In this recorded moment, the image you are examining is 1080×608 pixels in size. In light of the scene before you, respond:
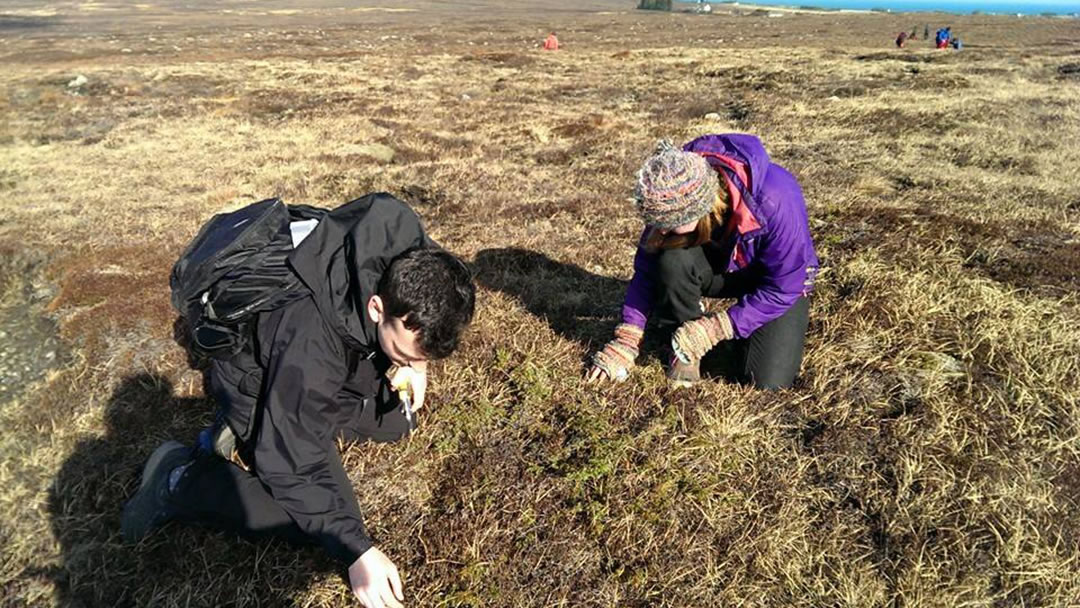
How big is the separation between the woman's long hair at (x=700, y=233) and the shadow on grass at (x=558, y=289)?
1.10 metres

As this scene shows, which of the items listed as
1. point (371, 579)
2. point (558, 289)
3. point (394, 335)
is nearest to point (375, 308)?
point (394, 335)

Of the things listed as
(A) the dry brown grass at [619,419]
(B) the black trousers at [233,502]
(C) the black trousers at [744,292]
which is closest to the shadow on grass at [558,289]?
(A) the dry brown grass at [619,419]

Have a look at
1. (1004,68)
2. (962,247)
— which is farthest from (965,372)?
(1004,68)

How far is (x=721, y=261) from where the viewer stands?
4.02 meters

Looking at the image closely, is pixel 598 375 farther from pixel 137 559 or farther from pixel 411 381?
pixel 137 559

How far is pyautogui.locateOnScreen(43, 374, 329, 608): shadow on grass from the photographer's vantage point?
9.75 ft

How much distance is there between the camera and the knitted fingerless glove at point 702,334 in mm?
3809

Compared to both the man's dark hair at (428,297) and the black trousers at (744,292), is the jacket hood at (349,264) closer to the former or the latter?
the man's dark hair at (428,297)

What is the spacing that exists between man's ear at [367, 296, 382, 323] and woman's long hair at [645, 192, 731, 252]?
1.77m

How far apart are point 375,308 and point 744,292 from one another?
2623mm

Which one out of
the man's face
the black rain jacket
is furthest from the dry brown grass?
the man's face

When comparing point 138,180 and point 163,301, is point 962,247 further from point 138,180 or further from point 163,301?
point 138,180

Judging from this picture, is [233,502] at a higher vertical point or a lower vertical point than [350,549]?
lower

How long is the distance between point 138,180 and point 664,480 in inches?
385
